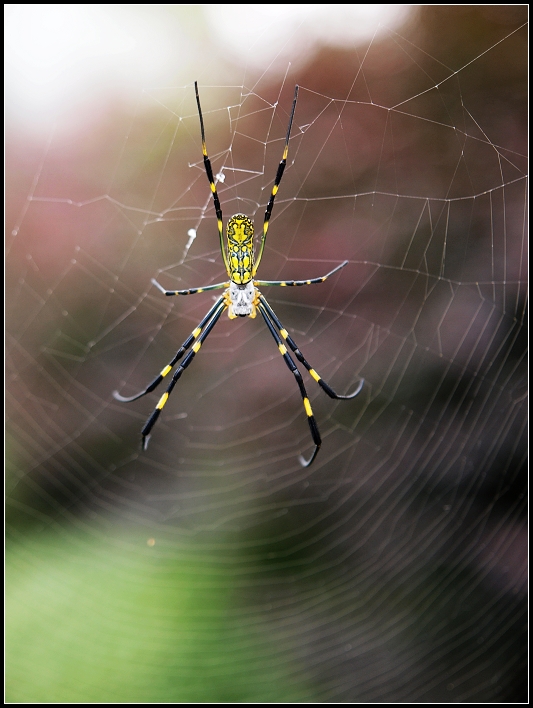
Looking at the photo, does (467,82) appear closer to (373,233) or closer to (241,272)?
(373,233)

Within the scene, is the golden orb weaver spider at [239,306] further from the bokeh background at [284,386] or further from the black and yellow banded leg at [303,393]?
the bokeh background at [284,386]

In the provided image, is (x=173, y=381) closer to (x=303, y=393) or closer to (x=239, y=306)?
(x=239, y=306)

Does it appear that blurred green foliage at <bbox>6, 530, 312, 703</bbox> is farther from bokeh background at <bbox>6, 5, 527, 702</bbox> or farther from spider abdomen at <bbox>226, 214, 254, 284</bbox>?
spider abdomen at <bbox>226, 214, 254, 284</bbox>

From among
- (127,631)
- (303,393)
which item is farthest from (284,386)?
(127,631)

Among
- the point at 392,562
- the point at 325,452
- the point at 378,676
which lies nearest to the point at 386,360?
the point at 325,452

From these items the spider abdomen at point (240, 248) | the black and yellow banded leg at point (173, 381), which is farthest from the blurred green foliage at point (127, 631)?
the spider abdomen at point (240, 248)
